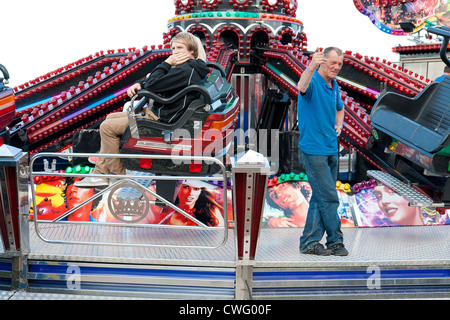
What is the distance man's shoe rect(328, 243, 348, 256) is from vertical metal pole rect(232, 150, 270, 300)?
0.60 meters

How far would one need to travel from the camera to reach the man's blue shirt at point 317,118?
12.0 ft

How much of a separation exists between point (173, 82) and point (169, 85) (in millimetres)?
39

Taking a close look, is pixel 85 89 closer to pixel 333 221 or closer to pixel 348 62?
pixel 348 62

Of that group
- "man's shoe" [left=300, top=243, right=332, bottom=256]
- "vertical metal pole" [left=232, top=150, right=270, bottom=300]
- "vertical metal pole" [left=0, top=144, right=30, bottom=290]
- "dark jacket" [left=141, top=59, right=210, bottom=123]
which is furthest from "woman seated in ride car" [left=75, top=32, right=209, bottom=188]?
"man's shoe" [left=300, top=243, right=332, bottom=256]

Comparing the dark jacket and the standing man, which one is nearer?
the standing man

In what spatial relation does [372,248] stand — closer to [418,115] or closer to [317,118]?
[317,118]

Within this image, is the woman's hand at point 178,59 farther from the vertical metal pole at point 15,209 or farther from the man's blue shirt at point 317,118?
the vertical metal pole at point 15,209

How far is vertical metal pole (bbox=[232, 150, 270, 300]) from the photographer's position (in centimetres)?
327

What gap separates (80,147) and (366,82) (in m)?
3.67

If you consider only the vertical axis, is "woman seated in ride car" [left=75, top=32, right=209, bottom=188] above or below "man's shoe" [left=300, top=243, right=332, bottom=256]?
above

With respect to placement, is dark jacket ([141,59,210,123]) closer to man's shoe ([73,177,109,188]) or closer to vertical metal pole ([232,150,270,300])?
man's shoe ([73,177,109,188])

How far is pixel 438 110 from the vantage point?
4.66 m

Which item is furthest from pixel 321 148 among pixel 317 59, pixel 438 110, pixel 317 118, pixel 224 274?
pixel 438 110

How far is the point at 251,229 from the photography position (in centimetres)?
340
